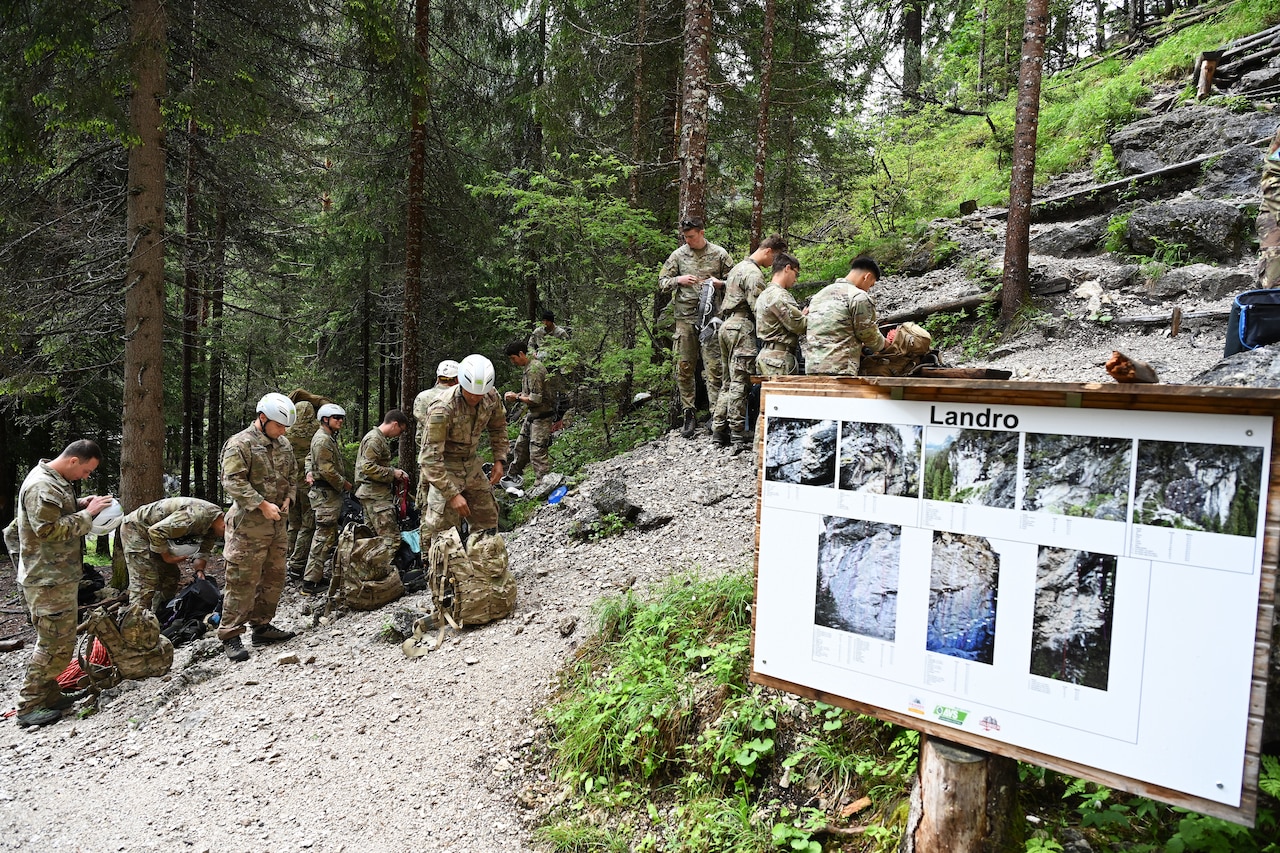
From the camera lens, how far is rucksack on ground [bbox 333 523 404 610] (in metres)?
7.63

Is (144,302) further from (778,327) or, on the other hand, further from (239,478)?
(778,327)

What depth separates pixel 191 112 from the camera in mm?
7980

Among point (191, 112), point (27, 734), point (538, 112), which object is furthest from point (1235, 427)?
point (538, 112)

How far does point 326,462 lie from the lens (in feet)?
29.9

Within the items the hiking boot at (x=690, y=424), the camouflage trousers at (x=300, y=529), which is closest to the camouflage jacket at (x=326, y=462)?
the camouflage trousers at (x=300, y=529)

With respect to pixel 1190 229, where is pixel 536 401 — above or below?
below

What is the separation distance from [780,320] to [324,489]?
6540 mm

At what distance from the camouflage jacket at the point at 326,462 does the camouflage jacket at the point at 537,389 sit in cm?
288

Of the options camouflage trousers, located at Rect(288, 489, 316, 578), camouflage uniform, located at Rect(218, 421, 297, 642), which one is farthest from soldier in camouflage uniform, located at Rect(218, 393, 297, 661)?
camouflage trousers, located at Rect(288, 489, 316, 578)

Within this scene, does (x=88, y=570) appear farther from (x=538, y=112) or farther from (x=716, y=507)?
(x=538, y=112)

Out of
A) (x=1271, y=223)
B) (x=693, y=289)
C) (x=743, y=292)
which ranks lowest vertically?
(x=743, y=292)

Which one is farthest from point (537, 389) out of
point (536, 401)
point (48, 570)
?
point (48, 570)

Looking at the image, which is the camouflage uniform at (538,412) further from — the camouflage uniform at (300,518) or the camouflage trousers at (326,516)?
the camouflage uniform at (300,518)

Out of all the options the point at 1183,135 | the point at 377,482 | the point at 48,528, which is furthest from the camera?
the point at 1183,135
